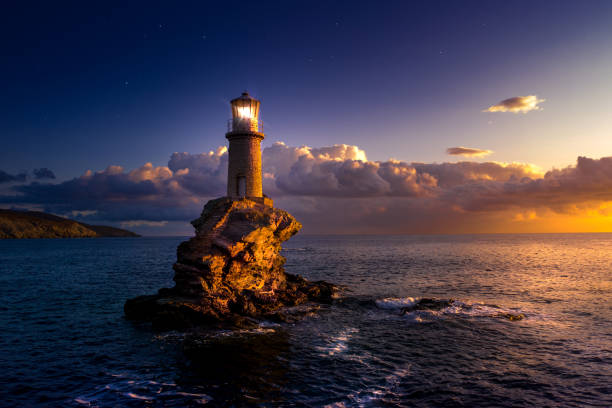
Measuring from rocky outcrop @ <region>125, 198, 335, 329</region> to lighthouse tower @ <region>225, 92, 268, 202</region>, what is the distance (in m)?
2.24

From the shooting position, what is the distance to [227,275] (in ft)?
91.3

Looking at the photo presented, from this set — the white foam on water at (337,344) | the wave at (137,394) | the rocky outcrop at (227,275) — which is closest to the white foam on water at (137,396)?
the wave at (137,394)

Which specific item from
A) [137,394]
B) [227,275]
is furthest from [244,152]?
[137,394]

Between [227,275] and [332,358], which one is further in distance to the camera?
[227,275]

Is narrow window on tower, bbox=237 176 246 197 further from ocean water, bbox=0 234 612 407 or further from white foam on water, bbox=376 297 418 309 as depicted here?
white foam on water, bbox=376 297 418 309

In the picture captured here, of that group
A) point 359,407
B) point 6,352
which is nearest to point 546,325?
point 359,407

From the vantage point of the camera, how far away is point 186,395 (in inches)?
551

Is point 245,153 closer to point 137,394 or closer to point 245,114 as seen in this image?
point 245,114

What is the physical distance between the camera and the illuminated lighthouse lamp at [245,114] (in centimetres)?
3356

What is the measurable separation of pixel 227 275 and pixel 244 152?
12722 mm

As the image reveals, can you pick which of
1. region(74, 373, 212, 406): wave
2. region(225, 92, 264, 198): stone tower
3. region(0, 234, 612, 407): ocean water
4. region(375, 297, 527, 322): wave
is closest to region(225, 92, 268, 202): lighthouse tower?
region(225, 92, 264, 198): stone tower

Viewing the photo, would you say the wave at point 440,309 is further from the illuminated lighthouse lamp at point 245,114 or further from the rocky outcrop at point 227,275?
the illuminated lighthouse lamp at point 245,114

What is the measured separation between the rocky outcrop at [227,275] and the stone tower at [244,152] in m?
2.35

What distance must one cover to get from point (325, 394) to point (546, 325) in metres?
19.9
